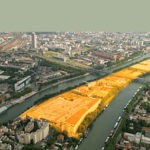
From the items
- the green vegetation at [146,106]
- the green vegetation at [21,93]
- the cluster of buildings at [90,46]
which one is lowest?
the green vegetation at [146,106]

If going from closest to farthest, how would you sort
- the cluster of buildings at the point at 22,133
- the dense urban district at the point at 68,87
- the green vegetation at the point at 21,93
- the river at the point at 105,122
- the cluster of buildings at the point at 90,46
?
the cluster of buildings at the point at 22,133
the dense urban district at the point at 68,87
the river at the point at 105,122
the green vegetation at the point at 21,93
the cluster of buildings at the point at 90,46

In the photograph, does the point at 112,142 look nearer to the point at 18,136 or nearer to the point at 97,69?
the point at 18,136

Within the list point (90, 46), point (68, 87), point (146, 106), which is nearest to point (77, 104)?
point (68, 87)

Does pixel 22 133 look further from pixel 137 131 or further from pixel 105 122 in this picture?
pixel 137 131

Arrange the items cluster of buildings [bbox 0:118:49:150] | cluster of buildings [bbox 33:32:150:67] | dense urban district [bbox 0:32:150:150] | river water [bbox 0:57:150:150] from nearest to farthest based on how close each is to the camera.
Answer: cluster of buildings [bbox 0:118:49:150]
dense urban district [bbox 0:32:150:150]
river water [bbox 0:57:150:150]
cluster of buildings [bbox 33:32:150:67]

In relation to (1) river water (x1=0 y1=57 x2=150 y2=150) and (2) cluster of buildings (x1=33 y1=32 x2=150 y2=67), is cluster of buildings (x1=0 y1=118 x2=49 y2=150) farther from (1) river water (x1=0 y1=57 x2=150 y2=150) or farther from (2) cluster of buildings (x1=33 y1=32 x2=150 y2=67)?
(2) cluster of buildings (x1=33 y1=32 x2=150 y2=67)

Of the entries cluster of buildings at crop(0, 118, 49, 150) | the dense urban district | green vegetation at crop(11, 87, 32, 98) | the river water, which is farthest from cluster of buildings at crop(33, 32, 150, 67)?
cluster of buildings at crop(0, 118, 49, 150)

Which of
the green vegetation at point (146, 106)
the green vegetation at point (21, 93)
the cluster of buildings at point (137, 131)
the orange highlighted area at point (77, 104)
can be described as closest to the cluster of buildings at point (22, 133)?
the orange highlighted area at point (77, 104)

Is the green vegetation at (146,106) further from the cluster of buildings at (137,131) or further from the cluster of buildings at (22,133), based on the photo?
the cluster of buildings at (22,133)
